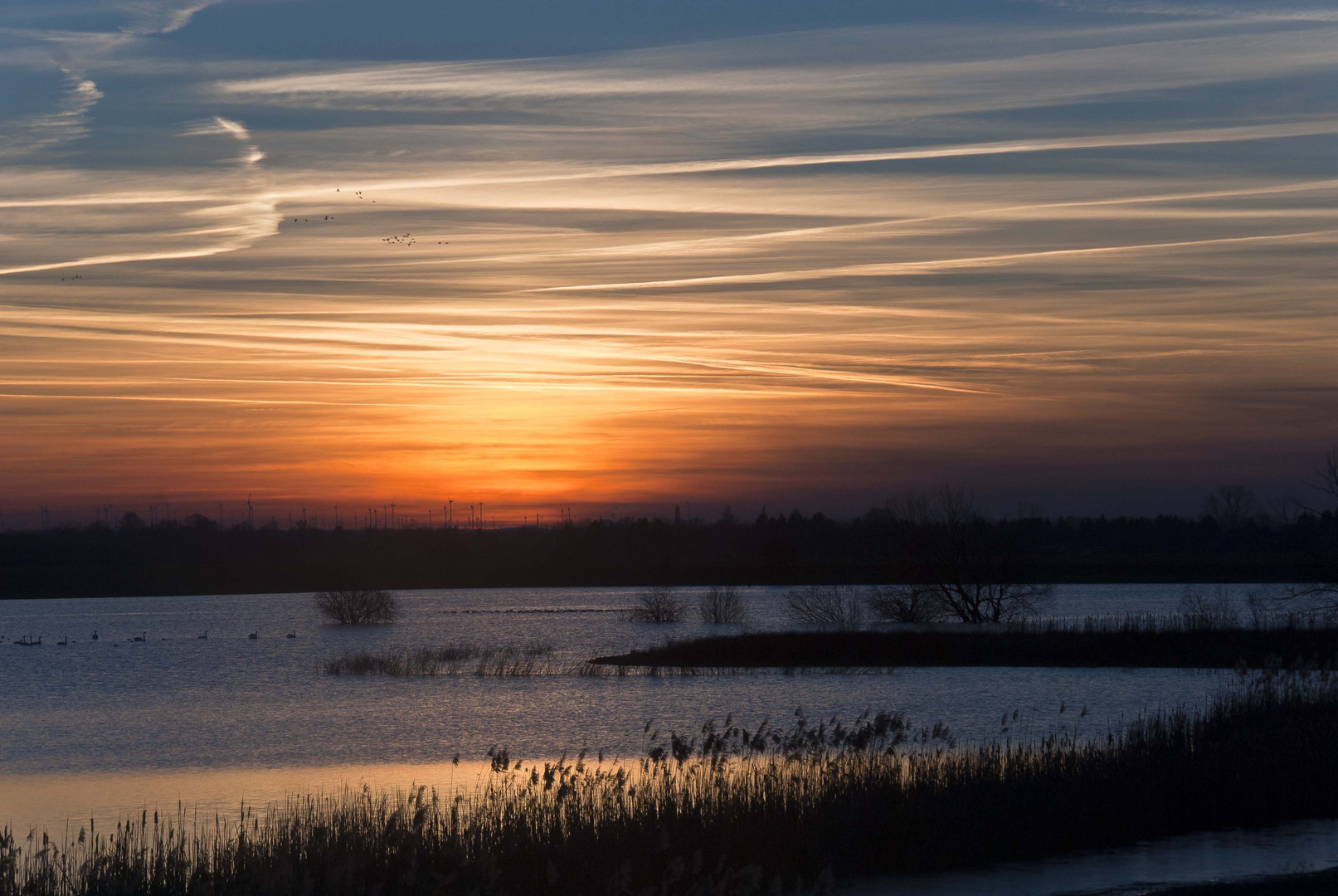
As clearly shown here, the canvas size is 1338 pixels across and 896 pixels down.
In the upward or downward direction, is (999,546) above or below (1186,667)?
above

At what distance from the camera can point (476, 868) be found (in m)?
12.6

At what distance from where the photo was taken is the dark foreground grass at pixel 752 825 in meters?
12.8

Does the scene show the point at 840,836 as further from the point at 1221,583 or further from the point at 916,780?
the point at 1221,583

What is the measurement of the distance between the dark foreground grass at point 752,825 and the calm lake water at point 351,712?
2859 mm

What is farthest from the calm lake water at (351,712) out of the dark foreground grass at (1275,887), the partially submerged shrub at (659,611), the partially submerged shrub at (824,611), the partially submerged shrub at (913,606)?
the partially submerged shrub at (659,611)

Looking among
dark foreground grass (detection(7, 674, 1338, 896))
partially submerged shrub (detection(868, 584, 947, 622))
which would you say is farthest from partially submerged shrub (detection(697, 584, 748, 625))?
dark foreground grass (detection(7, 674, 1338, 896))

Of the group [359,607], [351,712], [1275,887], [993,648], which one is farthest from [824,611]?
[1275,887]

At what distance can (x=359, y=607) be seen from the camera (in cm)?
10256

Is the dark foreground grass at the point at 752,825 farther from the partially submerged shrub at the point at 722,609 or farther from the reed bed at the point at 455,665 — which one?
the partially submerged shrub at the point at 722,609

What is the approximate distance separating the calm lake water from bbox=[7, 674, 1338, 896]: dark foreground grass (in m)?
2.86

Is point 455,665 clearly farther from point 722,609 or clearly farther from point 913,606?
point 722,609

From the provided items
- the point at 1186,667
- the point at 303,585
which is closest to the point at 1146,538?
the point at 303,585

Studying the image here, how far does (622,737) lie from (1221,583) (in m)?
103

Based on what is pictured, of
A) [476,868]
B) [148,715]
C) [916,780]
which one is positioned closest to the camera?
[476,868]
